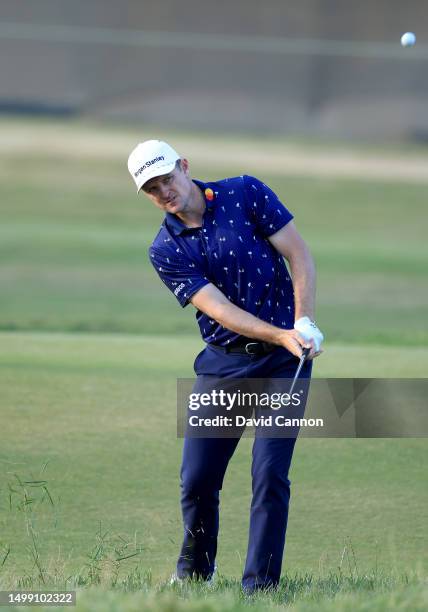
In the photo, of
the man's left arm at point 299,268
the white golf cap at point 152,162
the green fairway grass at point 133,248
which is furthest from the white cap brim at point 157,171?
the green fairway grass at point 133,248

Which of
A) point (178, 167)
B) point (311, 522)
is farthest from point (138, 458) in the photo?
point (178, 167)

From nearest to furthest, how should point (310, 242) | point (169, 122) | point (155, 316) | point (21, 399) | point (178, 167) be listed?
1. point (178, 167)
2. point (21, 399)
3. point (155, 316)
4. point (310, 242)
5. point (169, 122)

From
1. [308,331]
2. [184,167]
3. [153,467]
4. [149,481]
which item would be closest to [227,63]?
[153,467]

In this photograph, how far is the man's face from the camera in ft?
10.7

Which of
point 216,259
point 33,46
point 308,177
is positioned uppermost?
point 33,46

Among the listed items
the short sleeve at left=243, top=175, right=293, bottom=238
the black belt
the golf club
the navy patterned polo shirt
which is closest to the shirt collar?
the navy patterned polo shirt

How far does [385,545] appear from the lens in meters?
3.62

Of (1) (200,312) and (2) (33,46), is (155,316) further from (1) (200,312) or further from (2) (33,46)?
(2) (33,46)

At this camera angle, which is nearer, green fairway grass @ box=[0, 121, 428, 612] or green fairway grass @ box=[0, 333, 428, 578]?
green fairway grass @ box=[0, 121, 428, 612]

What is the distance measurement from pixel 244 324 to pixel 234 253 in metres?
0.23

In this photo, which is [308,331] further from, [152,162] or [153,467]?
[153,467]

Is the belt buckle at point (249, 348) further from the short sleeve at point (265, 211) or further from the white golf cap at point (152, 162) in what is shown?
the white golf cap at point (152, 162)

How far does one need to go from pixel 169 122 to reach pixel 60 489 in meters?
15.4

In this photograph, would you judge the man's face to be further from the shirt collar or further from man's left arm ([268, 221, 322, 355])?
man's left arm ([268, 221, 322, 355])
